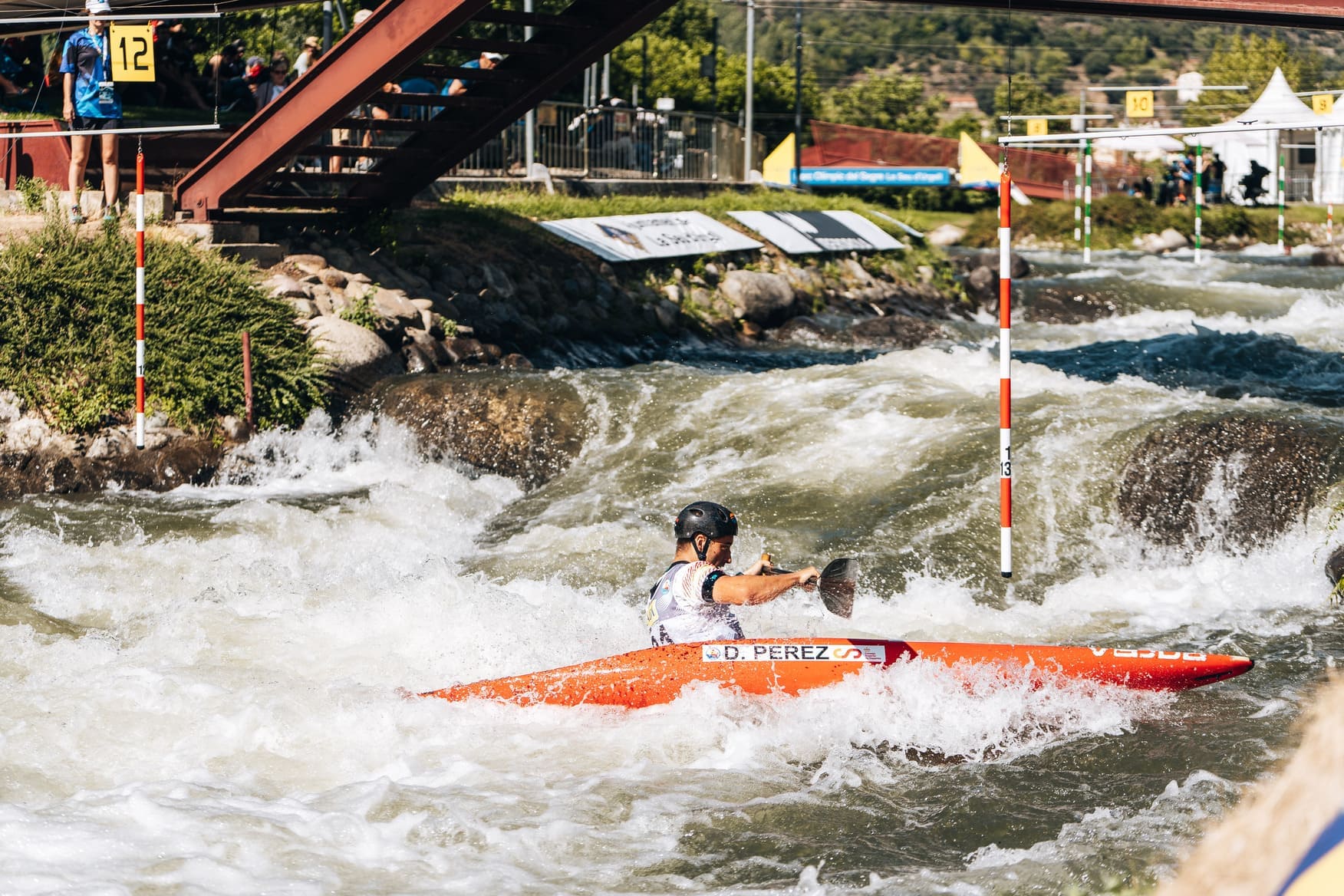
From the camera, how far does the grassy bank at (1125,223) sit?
32.4 metres

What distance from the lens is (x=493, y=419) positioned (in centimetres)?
1177

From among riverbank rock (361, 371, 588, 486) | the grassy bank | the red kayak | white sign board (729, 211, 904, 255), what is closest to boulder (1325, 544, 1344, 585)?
the red kayak

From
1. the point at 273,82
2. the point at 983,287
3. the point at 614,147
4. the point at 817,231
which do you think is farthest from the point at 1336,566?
the point at 614,147

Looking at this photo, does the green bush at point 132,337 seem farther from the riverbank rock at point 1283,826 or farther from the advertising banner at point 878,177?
the advertising banner at point 878,177

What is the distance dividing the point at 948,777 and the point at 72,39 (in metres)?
10.3

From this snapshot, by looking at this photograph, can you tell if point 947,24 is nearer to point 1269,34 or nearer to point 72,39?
point 1269,34

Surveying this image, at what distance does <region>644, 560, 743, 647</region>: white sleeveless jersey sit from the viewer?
6.45 meters

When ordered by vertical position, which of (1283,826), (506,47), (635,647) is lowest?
(635,647)

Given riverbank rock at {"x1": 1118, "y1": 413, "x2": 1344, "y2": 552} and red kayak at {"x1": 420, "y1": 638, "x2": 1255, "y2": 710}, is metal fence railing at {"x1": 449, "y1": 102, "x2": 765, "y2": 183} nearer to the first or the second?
riverbank rock at {"x1": 1118, "y1": 413, "x2": 1344, "y2": 552}

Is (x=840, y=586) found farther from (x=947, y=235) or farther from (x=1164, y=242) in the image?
(x=1164, y=242)

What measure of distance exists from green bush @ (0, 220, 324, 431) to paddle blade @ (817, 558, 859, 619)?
7072 millimetres

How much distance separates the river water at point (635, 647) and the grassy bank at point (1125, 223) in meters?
19.6

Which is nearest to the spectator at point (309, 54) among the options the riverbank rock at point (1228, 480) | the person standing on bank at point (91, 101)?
the person standing on bank at point (91, 101)

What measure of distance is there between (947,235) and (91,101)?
23391mm
